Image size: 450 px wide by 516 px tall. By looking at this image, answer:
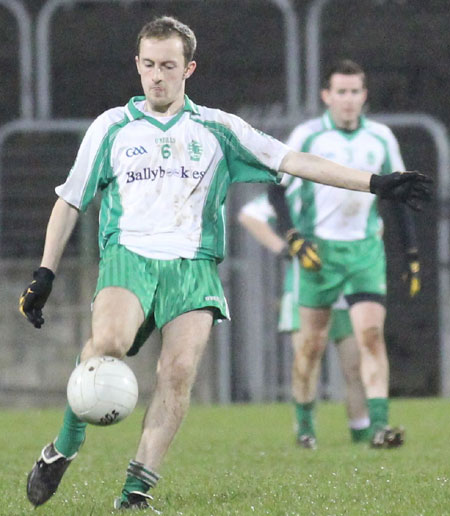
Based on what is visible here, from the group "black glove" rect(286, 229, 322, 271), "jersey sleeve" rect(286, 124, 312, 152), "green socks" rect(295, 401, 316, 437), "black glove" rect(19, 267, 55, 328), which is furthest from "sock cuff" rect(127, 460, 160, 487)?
"jersey sleeve" rect(286, 124, 312, 152)

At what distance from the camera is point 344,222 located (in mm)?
9680

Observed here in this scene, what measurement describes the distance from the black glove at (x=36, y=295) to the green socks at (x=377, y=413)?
3.54 metres

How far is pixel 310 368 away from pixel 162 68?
13.1ft

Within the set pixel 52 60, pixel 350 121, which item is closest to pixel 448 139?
pixel 52 60

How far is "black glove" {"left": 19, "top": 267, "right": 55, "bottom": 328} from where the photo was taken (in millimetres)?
6051

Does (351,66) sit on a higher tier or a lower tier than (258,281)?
higher

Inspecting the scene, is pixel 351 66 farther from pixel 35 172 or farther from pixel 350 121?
pixel 35 172

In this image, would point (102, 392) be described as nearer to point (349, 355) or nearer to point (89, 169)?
point (89, 169)

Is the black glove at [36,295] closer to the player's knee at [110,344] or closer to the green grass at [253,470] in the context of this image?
the player's knee at [110,344]

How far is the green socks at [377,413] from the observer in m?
9.16

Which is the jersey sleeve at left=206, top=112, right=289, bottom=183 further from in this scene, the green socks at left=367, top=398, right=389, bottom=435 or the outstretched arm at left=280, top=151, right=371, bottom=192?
the green socks at left=367, top=398, right=389, bottom=435

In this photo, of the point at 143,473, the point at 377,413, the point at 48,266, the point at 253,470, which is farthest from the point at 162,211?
the point at 377,413

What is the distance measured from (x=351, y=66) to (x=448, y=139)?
5341mm

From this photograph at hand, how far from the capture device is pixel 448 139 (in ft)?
48.7
